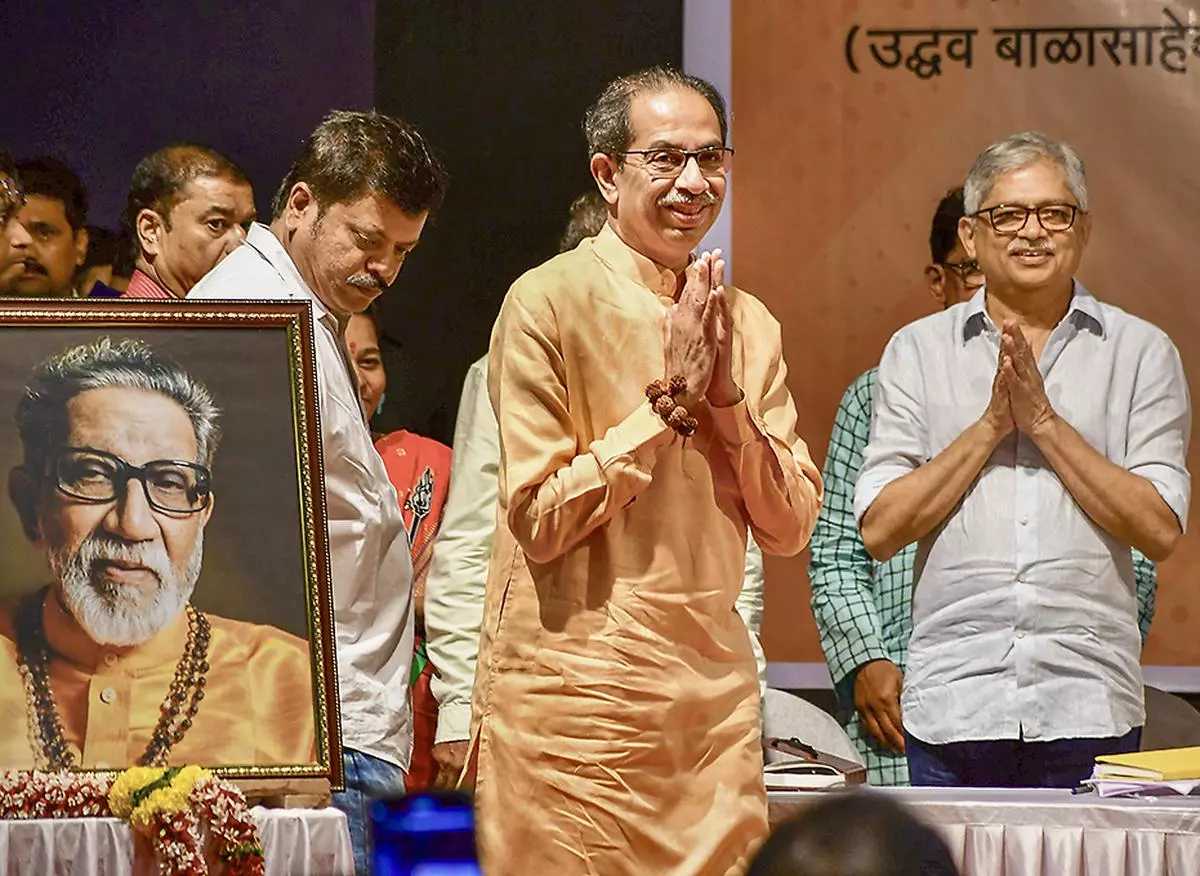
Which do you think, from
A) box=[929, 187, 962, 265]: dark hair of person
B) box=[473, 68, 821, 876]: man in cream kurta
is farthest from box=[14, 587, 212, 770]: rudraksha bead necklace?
box=[929, 187, 962, 265]: dark hair of person

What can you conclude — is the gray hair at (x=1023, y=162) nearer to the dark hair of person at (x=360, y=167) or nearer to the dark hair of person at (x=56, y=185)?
the dark hair of person at (x=360, y=167)

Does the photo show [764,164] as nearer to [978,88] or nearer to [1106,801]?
[978,88]

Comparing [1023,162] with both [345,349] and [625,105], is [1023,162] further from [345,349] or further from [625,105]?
[345,349]

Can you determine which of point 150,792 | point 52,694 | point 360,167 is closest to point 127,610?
point 52,694

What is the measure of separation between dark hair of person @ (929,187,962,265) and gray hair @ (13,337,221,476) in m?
2.74

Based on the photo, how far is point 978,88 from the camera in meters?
5.41

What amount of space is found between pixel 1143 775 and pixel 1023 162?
1.37 metres

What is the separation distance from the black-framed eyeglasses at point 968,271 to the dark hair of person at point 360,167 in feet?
6.71

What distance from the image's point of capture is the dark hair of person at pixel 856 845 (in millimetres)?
1338

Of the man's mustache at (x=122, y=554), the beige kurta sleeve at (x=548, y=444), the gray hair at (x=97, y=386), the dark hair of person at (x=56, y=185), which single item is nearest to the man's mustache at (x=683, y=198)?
the beige kurta sleeve at (x=548, y=444)

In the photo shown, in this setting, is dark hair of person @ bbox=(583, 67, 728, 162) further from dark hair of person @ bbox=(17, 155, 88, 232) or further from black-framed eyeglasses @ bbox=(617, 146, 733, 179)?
dark hair of person @ bbox=(17, 155, 88, 232)

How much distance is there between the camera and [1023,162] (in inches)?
163

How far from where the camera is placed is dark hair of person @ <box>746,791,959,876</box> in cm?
134

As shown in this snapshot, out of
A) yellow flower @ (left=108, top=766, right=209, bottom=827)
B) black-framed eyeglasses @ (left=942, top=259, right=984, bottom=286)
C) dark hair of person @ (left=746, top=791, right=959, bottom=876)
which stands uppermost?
black-framed eyeglasses @ (left=942, top=259, right=984, bottom=286)
